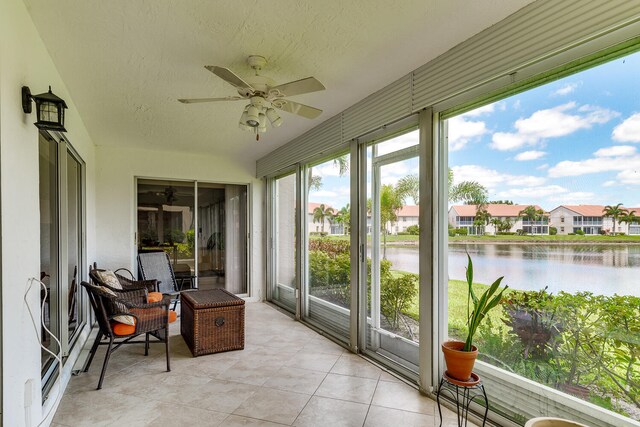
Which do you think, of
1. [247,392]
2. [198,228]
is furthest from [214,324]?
[198,228]

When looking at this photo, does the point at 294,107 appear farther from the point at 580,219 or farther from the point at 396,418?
the point at 396,418

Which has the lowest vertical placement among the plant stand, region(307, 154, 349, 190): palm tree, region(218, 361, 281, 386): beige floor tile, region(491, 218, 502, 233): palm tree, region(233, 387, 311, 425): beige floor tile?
region(218, 361, 281, 386): beige floor tile

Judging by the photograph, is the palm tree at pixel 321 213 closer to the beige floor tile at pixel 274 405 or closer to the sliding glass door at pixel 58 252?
the beige floor tile at pixel 274 405

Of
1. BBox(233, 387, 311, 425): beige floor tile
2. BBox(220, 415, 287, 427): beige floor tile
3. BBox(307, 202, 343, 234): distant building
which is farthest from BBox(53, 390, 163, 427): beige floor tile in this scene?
BBox(307, 202, 343, 234): distant building

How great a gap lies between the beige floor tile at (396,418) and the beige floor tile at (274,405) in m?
0.52

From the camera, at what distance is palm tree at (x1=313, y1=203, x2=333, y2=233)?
4477mm

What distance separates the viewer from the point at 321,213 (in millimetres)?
4613

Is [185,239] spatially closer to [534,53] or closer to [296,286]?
[296,286]

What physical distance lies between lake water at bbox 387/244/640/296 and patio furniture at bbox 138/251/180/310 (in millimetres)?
4168

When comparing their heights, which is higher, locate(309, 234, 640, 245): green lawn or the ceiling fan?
the ceiling fan

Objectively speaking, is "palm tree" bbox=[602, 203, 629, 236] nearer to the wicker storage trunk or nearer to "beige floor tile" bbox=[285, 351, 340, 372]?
"beige floor tile" bbox=[285, 351, 340, 372]

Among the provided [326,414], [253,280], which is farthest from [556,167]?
[253,280]

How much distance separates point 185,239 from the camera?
5.80 meters

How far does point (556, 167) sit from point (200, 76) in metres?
2.62
